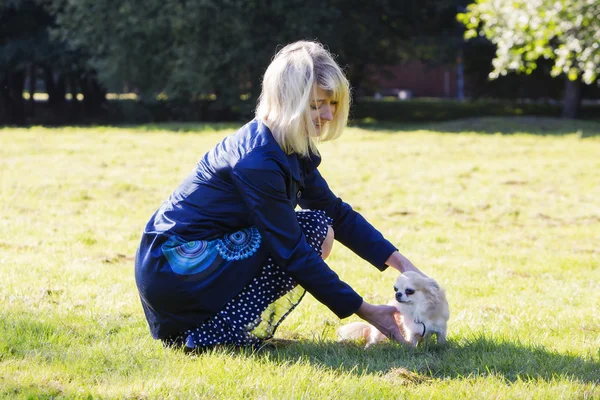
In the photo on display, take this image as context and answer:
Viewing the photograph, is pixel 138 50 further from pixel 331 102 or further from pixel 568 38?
pixel 331 102

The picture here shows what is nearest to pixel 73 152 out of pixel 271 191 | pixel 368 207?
pixel 368 207

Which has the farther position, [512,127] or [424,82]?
[424,82]

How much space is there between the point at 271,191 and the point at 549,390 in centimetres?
134

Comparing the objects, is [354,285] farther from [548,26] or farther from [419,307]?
[548,26]

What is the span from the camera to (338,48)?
73.0ft

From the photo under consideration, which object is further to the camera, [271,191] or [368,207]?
[368,207]

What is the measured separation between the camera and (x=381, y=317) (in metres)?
3.38

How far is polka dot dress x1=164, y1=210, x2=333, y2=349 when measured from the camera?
335cm

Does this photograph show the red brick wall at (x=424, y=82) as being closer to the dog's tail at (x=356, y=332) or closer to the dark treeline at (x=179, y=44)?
the dark treeline at (x=179, y=44)

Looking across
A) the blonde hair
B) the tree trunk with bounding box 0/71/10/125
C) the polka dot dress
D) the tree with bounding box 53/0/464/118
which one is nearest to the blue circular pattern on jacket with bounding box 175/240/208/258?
the polka dot dress

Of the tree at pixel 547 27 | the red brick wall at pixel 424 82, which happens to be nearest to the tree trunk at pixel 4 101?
the tree at pixel 547 27

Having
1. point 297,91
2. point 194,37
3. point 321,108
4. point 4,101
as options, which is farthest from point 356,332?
point 4,101

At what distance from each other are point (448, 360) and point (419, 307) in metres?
0.26

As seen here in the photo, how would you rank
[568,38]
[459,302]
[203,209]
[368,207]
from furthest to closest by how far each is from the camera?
1. [568,38]
2. [368,207]
3. [459,302]
4. [203,209]
